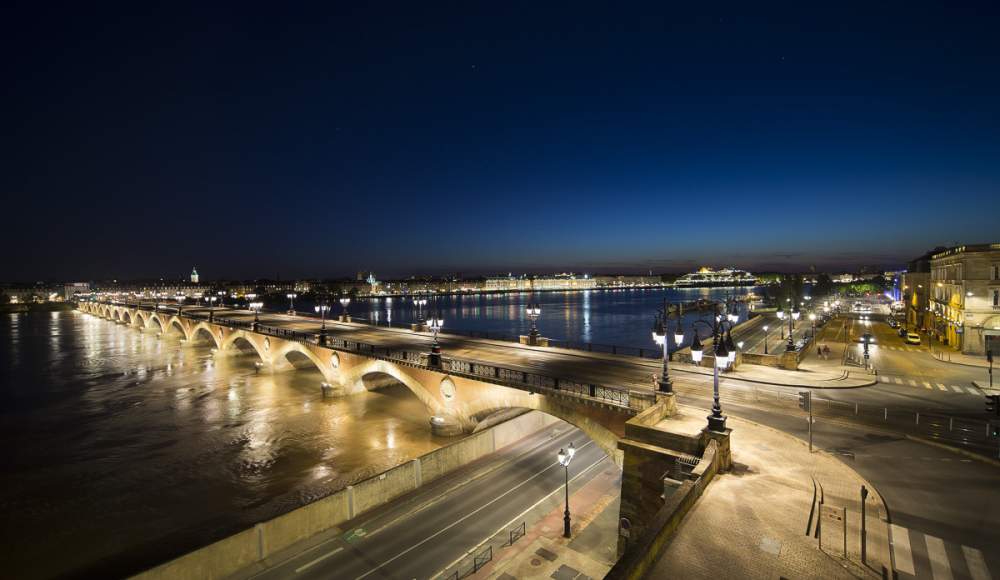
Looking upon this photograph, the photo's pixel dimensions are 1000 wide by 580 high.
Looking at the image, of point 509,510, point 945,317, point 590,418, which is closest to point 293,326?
point 509,510

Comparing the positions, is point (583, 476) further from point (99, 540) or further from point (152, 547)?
point (99, 540)

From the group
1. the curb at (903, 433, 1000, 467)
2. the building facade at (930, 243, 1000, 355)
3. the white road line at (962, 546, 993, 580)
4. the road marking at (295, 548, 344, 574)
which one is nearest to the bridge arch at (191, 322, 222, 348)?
the road marking at (295, 548, 344, 574)

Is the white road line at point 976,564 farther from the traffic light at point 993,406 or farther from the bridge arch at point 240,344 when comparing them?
the bridge arch at point 240,344

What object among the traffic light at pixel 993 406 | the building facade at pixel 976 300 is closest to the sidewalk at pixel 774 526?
the traffic light at pixel 993 406

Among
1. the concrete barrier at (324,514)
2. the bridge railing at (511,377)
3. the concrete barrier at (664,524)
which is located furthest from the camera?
the bridge railing at (511,377)

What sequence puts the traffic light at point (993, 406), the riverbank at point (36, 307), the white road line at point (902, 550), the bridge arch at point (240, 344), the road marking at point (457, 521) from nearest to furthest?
1. the white road line at point (902, 550)
2. the road marking at point (457, 521)
3. the traffic light at point (993, 406)
4. the bridge arch at point (240, 344)
5. the riverbank at point (36, 307)

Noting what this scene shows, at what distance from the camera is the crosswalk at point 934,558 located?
909 centimetres

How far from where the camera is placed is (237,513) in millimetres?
21641

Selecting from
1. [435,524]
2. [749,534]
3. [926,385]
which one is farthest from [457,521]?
[926,385]

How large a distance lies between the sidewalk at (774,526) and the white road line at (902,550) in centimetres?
32

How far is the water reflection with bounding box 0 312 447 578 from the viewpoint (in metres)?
20.1

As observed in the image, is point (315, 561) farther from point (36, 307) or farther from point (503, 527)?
point (36, 307)

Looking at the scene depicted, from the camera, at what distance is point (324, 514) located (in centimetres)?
1891

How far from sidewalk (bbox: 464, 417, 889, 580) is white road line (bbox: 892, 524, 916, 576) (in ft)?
1.05
